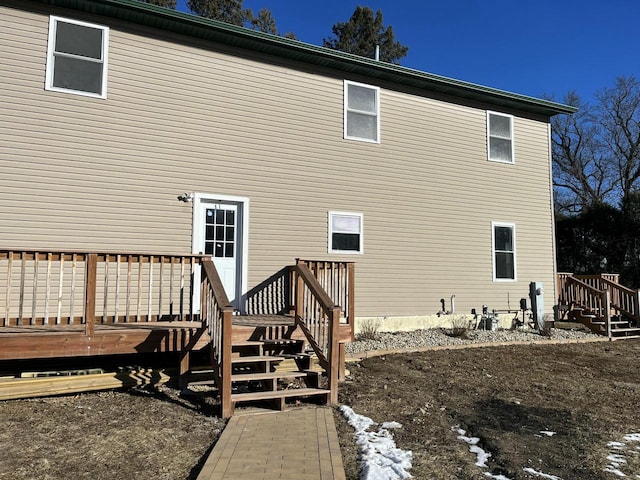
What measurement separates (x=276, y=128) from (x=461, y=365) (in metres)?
5.43

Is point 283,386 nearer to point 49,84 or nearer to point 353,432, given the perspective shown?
point 353,432

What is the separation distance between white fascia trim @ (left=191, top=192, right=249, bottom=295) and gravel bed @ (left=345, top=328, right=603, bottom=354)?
7.39 ft

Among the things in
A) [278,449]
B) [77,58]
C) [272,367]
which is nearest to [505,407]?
[278,449]

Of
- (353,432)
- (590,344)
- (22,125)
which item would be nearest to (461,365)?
(353,432)

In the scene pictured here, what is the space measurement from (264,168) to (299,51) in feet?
7.96

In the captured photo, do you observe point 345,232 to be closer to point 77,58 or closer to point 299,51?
point 299,51

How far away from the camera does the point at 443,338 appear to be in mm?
9914

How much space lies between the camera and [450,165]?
11352 mm

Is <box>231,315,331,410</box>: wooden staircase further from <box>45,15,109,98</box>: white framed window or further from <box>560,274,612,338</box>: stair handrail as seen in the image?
<box>560,274,612,338</box>: stair handrail

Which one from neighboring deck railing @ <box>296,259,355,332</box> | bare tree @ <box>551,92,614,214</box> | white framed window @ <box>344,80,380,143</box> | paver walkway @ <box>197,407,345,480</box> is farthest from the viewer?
bare tree @ <box>551,92,614,214</box>

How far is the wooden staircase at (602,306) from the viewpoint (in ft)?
38.2

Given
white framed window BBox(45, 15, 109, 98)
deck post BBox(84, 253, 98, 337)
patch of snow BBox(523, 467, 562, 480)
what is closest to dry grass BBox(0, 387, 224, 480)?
deck post BBox(84, 253, 98, 337)

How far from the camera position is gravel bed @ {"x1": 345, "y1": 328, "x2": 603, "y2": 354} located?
8859 mm

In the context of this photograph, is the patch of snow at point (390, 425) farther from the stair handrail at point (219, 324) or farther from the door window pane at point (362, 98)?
the door window pane at point (362, 98)
